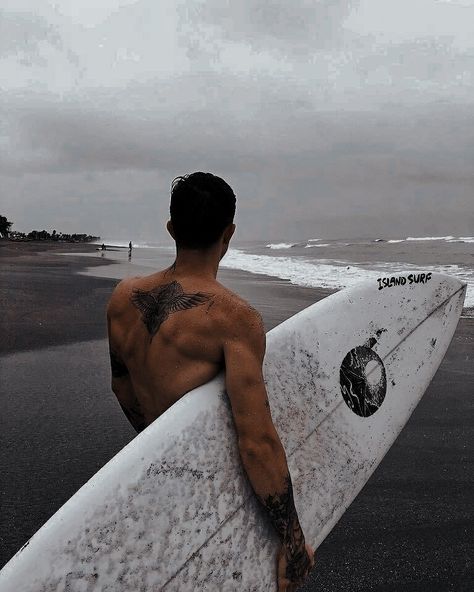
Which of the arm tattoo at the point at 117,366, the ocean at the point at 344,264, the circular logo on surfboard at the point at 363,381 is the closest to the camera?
the arm tattoo at the point at 117,366

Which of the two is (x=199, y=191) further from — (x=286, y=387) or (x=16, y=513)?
(x=16, y=513)

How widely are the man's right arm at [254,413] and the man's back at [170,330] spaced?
3 centimetres

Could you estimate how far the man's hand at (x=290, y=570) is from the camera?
157 centimetres

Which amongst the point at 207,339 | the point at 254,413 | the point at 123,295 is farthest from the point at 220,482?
the point at 123,295

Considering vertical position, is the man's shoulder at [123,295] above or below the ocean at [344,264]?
above

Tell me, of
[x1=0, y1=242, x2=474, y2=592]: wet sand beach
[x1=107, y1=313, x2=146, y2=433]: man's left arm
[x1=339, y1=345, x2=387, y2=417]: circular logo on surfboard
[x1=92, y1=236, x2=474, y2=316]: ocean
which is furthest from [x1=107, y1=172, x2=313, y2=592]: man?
[x1=92, y1=236, x2=474, y2=316]: ocean

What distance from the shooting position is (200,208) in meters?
1.45

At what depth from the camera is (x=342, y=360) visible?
2.48 m

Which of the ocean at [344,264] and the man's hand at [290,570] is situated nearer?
the man's hand at [290,570]

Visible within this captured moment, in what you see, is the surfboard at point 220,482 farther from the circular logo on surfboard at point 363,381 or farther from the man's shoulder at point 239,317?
the man's shoulder at point 239,317

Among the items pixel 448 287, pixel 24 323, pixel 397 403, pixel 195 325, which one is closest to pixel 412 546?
pixel 397 403

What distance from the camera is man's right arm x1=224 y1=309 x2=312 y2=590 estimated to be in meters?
1.38

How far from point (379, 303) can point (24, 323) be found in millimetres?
5299

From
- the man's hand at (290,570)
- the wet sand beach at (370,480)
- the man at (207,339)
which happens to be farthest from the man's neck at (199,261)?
the wet sand beach at (370,480)
